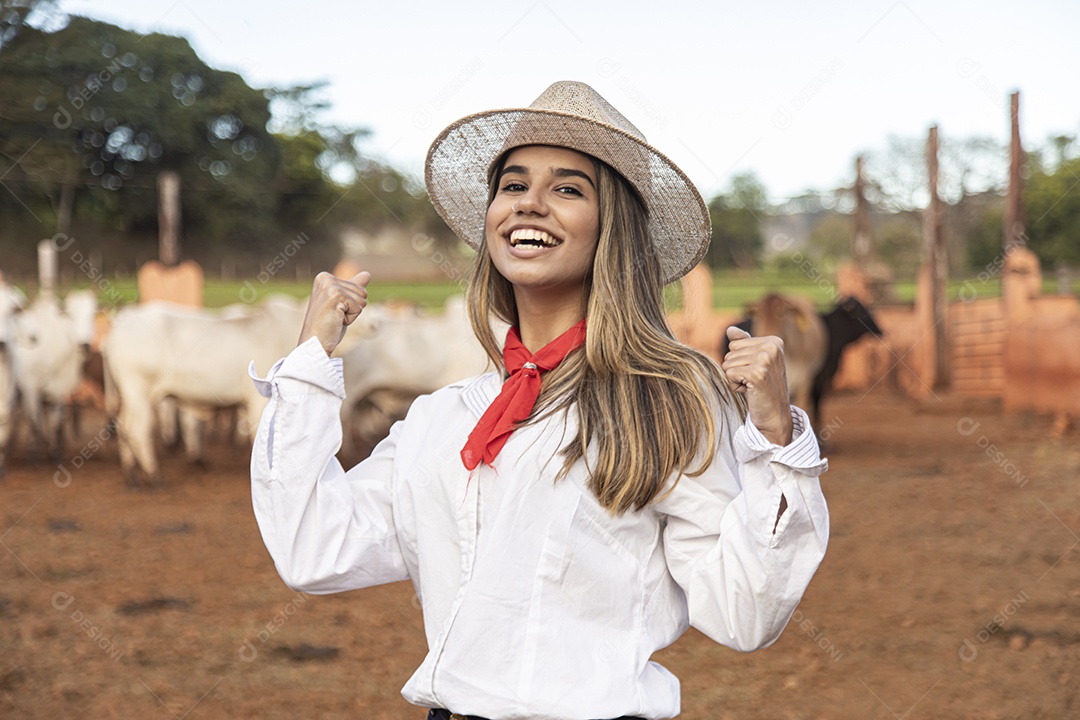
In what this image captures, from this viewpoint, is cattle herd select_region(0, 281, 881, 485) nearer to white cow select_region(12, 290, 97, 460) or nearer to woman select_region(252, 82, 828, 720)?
white cow select_region(12, 290, 97, 460)

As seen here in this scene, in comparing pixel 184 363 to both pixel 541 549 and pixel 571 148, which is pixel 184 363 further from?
pixel 541 549

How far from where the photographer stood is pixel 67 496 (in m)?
8.41

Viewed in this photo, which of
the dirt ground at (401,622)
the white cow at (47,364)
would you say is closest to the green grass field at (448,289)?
the white cow at (47,364)

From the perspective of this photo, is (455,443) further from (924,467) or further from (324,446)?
(924,467)

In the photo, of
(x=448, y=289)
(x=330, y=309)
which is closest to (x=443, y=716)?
(x=330, y=309)

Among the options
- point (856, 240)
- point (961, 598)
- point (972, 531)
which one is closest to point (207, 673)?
point (961, 598)

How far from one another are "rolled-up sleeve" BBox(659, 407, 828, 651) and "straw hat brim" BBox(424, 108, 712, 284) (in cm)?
51

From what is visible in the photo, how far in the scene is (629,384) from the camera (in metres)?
1.59

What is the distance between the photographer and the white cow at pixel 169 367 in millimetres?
8781

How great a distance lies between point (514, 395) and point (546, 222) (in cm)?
29

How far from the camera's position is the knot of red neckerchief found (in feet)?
5.22

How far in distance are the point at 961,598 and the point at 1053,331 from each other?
22.0 feet

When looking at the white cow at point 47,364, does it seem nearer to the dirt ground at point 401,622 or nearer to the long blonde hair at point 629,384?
Result: the dirt ground at point 401,622

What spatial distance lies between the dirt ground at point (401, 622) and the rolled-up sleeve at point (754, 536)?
8.67 ft
